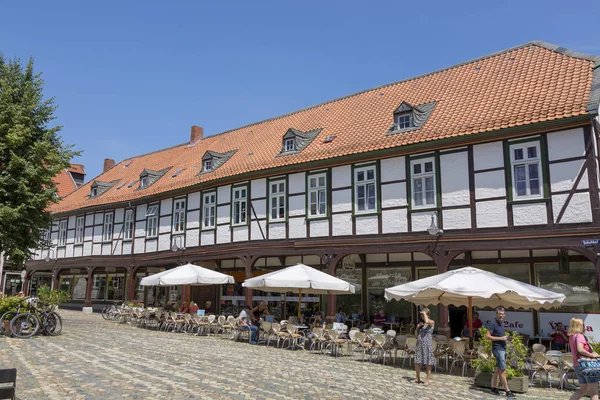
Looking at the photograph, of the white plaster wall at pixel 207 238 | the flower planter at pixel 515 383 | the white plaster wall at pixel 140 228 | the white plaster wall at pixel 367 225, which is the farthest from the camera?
the white plaster wall at pixel 140 228

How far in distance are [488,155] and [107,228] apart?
20869 millimetres

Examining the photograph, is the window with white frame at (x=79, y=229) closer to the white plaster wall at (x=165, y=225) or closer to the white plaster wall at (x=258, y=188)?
the white plaster wall at (x=165, y=225)

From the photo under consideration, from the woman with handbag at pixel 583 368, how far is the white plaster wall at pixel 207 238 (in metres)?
16.0

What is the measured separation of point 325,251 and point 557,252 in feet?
22.9

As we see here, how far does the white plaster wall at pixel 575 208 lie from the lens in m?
12.9

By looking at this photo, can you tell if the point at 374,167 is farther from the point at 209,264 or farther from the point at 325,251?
the point at 209,264

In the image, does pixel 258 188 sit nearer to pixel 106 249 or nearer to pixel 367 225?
pixel 367 225

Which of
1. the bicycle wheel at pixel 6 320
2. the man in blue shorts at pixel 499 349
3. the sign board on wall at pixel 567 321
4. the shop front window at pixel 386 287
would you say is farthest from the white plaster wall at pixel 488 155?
the bicycle wheel at pixel 6 320

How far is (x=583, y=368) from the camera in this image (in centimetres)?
707

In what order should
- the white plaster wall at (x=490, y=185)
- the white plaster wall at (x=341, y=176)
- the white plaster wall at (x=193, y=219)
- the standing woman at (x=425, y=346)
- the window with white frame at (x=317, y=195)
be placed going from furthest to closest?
the white plaster wall at (x=193, y=219) < the window with white frame at (x=317, y=195) < the white plaster wall at (x=341, y=176) < the white plaster wall at (x=490, y=185) < the standing woman at (x=425, y=346)

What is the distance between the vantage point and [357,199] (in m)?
17.0

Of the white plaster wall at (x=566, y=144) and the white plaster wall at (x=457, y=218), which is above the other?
the white plaster wall at (x=566, y=144)

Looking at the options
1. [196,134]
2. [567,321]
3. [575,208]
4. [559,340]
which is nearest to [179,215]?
[196,134]

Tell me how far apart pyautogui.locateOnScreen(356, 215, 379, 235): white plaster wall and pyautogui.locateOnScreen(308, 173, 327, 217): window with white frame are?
1.47 m
